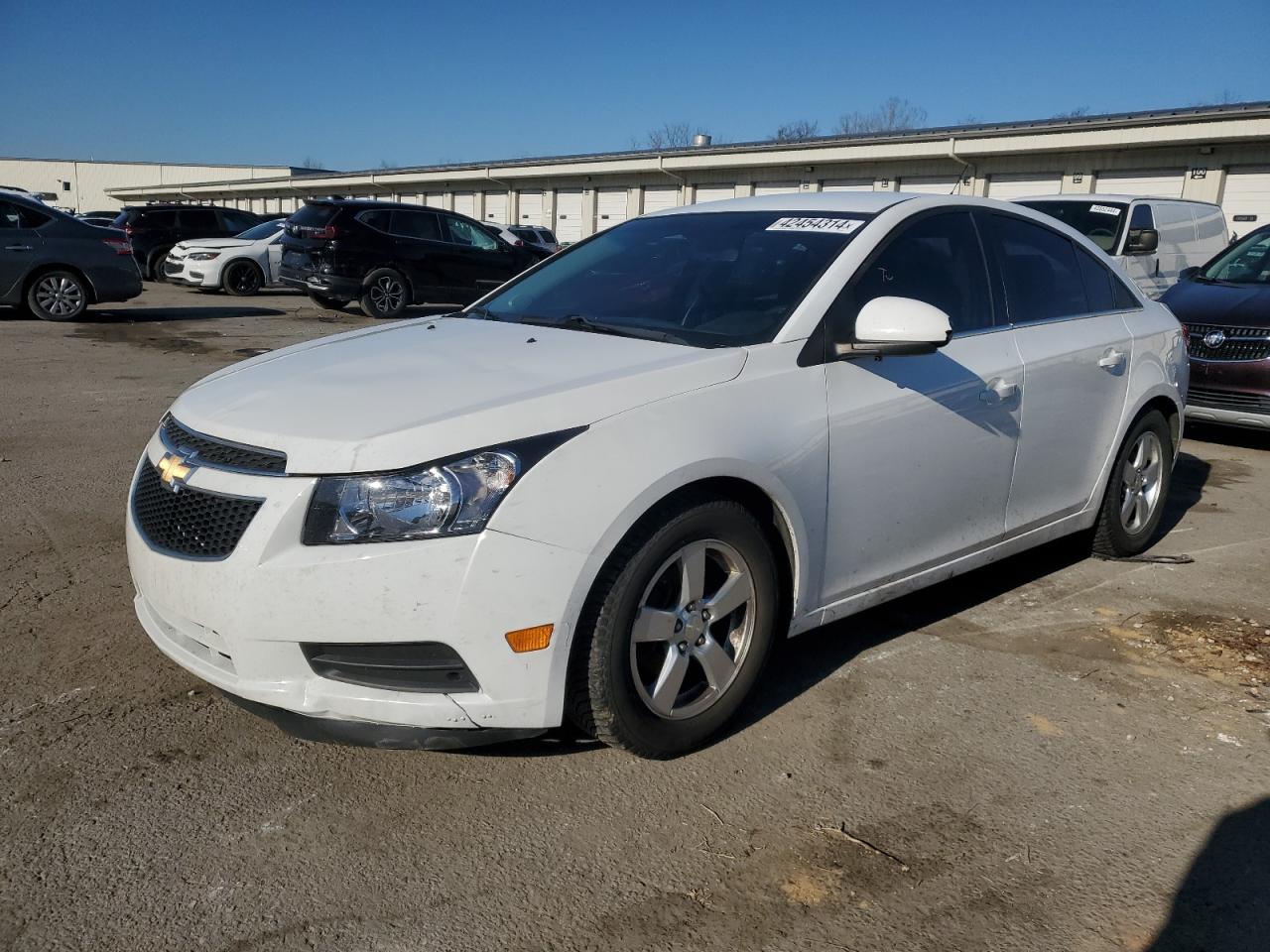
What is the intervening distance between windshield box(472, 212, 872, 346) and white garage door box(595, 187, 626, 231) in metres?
29.2


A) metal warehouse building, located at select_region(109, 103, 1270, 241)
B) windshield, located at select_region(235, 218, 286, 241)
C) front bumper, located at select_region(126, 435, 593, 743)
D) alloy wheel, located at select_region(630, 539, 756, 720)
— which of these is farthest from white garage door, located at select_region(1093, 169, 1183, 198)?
front bumper, located at select_region(126, 435, 593, 743)

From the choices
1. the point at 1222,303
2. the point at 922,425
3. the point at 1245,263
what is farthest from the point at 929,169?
the point at 922,425

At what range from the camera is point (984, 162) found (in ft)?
76.5

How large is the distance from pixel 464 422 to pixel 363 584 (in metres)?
0.47

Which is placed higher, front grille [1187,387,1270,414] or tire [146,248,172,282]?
front grille [1187,387,1270,414]

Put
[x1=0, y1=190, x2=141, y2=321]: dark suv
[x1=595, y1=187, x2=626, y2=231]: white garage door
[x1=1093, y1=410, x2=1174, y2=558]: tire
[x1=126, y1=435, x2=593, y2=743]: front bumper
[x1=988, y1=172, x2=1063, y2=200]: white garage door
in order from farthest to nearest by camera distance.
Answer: [x1=595, y1=187, x2=626, y2=231]: white garage door < [x1=988, y1=172, x2=1063, y2=200]: white garage door < [x1=0, y1=190, x2=141, y2=321]: dark suv < [x1=1093, y1=410, x2=1174, y2=558]: tire < [x1=126, y1=435, x2=593, y2=743]: front bumper

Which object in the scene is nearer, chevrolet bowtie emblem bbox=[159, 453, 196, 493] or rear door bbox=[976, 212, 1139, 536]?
chevrolet bowtie emblem bbox=[159, 453, 196, 493]

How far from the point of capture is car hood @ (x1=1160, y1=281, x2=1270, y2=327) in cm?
768

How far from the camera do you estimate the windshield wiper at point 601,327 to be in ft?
11.3

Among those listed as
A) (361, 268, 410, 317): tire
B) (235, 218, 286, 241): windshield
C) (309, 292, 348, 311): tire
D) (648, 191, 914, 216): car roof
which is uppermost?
(648, 191, 914, 216): car roof

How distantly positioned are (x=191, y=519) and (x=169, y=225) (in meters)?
21.5

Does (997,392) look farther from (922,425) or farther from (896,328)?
(896,328)

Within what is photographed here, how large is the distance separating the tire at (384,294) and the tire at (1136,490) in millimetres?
12899

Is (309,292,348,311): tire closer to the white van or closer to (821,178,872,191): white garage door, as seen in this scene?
the white van
